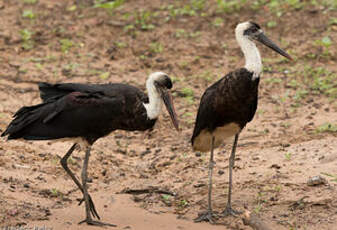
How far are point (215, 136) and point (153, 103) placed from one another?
0.80m

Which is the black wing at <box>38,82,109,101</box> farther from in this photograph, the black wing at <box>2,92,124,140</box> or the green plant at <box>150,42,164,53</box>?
the green plant at <box>150,42,164,53</box>

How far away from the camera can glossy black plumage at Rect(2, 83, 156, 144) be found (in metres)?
5.88

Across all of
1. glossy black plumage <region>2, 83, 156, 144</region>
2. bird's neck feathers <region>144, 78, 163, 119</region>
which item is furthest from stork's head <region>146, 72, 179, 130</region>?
glossy black plumage <region>2, 83, 156, 144</region>

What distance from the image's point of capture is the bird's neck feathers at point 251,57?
5.95 meters

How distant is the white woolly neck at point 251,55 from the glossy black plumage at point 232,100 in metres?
0.05

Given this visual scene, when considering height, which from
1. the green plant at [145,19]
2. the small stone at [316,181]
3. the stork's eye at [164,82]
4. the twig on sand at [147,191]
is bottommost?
the twig on sand at [147,191]

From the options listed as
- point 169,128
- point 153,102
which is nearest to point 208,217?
point 153,102

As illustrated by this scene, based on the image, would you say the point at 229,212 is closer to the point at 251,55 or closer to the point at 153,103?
the point at 153,103

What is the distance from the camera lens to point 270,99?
8.70m

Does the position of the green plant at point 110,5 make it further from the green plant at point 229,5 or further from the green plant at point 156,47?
the green plant at point 229,5

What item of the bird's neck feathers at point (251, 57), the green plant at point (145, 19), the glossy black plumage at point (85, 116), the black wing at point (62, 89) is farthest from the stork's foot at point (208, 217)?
the green plant at point (145, 19)

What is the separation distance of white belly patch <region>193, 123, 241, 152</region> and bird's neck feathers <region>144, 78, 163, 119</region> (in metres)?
0.59

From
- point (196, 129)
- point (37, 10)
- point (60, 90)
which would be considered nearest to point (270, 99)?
point (196, 129)

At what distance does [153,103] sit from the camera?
603 cm
